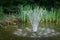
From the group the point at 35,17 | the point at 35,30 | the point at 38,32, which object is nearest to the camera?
the point at 38,32

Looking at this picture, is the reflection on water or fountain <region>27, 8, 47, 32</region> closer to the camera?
the reflection on water

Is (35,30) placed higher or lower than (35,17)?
lower

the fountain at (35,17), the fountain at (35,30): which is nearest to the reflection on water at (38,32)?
the fountain at (35,30)

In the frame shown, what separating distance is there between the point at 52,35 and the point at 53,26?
114 centimetres

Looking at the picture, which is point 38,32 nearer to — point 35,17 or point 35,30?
point 35,30

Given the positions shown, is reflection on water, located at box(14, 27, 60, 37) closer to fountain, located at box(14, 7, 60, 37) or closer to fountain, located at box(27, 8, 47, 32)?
fountain, located at box(14, 7, 60, 37)

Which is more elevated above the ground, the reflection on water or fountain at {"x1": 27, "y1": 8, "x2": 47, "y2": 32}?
fountain at {"x1": 27, "y1": 8, "x2": 47, "y2": 32}

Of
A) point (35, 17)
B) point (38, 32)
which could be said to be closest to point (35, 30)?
point (38, 32)

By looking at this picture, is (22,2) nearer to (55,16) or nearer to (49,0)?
(49,0)

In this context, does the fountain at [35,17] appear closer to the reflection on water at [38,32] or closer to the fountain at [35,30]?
the fountain at [35,30]

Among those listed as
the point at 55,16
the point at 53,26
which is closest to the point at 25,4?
the point at 55,16

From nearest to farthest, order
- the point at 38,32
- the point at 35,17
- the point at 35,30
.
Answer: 1. the point at 38,32
2. the point at 35,30
3. the point at 35,17

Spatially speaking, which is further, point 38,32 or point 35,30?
point 35,30

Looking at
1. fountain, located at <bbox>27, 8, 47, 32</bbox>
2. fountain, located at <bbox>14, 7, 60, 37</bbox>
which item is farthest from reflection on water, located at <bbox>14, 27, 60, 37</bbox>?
fountain, located at <bbox>27, 8, 47, 32</bbox>
